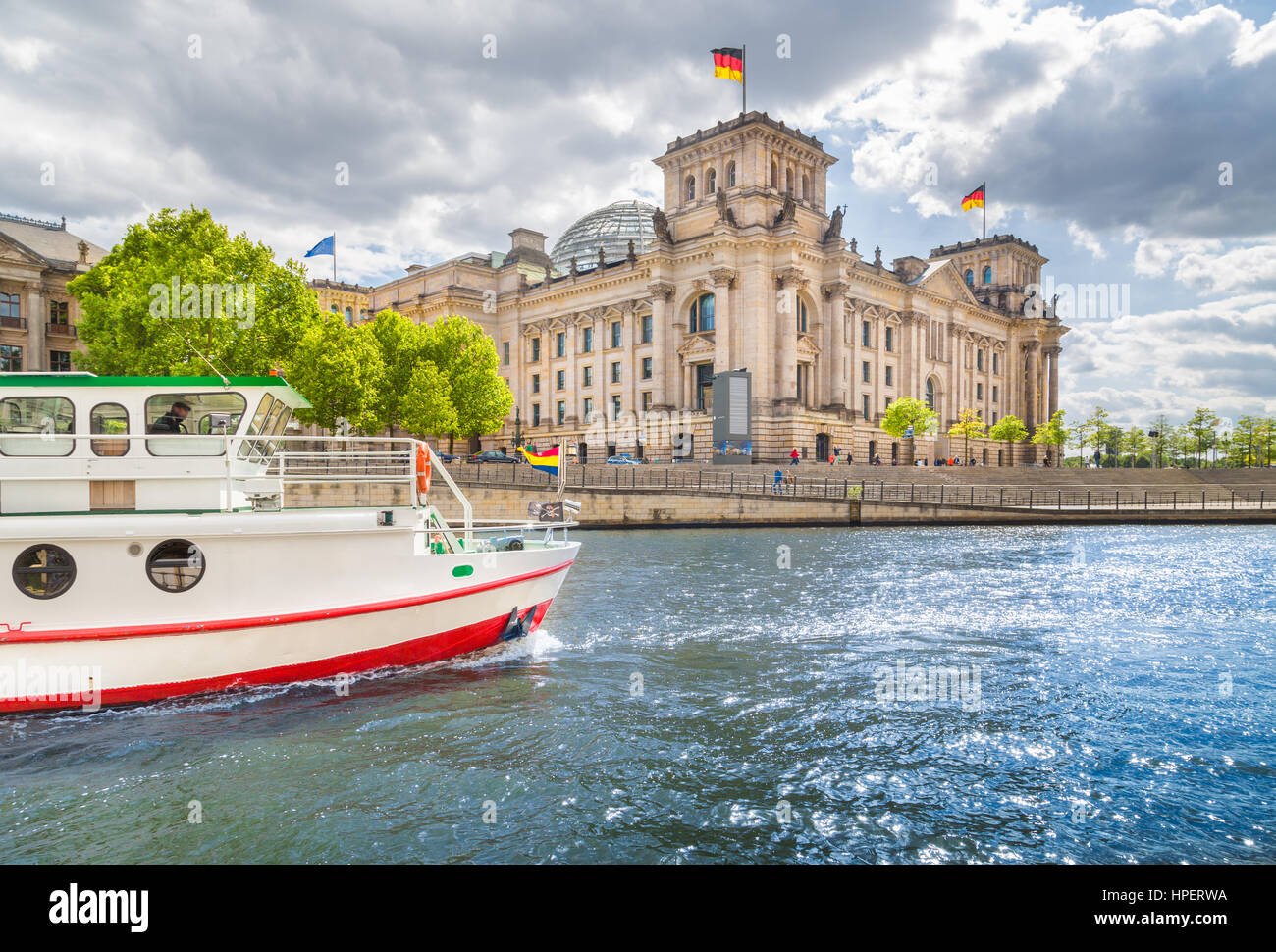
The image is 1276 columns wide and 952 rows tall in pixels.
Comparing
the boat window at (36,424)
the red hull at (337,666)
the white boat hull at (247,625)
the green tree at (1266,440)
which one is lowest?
the red hull at (337,666)

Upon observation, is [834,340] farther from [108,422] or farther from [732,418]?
[108,422]

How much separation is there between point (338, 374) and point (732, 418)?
32037mm

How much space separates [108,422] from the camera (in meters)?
11.0

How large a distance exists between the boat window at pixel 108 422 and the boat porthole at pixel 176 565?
167 centimetres

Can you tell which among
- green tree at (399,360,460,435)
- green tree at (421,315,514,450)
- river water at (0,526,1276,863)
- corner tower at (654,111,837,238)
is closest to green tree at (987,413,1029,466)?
corner tower at (654,111,837,238)

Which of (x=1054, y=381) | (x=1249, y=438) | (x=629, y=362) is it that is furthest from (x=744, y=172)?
(x=1249, y=438)

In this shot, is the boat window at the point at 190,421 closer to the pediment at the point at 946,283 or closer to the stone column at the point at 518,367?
the stone column at the point at 518,367

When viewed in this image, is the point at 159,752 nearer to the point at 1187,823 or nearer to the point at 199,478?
the point at 199,478

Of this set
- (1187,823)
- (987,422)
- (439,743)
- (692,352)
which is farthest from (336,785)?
(987,422)

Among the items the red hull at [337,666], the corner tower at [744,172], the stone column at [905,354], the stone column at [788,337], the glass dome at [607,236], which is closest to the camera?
the red hull at [337,666]

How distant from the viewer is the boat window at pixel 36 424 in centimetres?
1021

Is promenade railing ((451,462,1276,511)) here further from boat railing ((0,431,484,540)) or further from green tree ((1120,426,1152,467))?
green tree ((1120,426,1152,467))

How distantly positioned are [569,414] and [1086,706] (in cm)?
7423

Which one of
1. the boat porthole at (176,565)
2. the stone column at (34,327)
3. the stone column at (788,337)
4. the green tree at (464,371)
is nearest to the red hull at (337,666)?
the boat porthole at (176,565)
